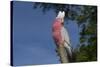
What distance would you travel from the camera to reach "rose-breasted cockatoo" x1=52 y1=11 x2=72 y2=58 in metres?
3.40

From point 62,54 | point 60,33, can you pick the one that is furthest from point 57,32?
point 62,54

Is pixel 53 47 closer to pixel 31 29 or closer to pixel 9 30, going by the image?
pixel 31 29

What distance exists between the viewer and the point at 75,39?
350 centimetres

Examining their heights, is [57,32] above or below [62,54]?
above

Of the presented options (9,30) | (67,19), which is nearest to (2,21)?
(9,30)

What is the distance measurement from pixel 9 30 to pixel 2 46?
200 mm

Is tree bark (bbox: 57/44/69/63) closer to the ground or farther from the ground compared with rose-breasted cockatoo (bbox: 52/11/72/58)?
closer to the ground

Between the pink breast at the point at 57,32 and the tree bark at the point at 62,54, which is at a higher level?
the pink breast at the point at 57,32

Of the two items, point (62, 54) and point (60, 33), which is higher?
point (60, 33)

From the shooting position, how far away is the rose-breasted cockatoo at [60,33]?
3.40 metres

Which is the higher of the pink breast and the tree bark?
the pink breast

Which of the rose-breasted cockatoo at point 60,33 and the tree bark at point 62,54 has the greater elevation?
the rose-breasted cockatoo at point 60,33

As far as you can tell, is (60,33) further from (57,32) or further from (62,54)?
(62,54)

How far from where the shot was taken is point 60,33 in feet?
11.2
